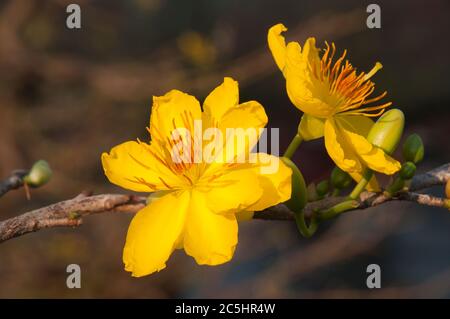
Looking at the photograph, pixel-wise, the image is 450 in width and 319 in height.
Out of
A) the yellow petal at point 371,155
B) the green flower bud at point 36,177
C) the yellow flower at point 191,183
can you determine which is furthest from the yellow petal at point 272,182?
the green flower bud at point 36,177

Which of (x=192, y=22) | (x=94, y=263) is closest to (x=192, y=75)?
(x=94, y=263)

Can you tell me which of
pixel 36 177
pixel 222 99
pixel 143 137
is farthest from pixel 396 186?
pixel 143 137

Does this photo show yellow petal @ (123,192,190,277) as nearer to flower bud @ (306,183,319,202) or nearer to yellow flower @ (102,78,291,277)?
yellow flower @ (102,78,291,277)

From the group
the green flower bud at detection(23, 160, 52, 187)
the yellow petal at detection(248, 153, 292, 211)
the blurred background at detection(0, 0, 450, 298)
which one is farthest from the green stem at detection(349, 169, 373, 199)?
the blurred background at detection(0, 0, 450, 298)

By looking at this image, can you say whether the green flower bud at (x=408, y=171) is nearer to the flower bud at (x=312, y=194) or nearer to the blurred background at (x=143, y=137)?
the flower bud at (x=312, y=194)

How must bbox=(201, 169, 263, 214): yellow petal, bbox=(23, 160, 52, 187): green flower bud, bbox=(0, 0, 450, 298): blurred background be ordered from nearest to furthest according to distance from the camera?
bbox=(201, 169, 263, 214): yellow petal → bbox=(23, 160, 52, 187): green flower bud → bbox=(0, 0, 450, 298): blurred background

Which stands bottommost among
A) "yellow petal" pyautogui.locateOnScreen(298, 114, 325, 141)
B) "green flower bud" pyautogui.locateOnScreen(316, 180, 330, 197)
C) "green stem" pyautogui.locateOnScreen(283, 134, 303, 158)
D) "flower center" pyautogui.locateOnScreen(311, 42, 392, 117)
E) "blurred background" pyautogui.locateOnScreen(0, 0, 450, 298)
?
"green flower bud" pyautogui.locateOnScreen(316, 180, 330, 197)

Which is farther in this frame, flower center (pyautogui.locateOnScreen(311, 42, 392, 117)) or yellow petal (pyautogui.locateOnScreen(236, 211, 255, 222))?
flower center (pyautogui.locateOnScreen(311, 42, 392, 117))
